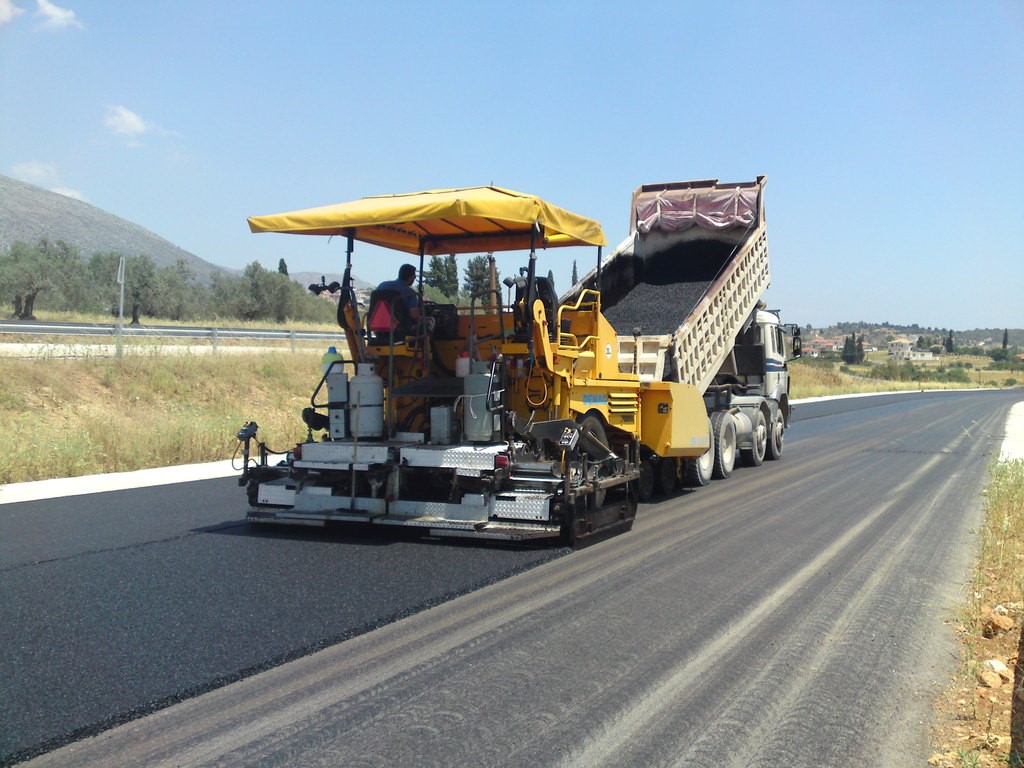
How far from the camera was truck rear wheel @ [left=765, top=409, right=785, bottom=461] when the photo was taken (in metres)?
14.8

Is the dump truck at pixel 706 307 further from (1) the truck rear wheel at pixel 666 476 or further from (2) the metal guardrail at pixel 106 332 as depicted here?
(2) the metal guardrail at pixel 106 332

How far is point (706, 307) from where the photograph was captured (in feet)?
38.4

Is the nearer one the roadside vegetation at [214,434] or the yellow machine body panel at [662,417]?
the roadside vegetation at [214,434]

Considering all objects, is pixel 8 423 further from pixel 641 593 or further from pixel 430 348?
pixel 641 593

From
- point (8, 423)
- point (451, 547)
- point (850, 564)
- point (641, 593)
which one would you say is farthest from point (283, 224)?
point (8, 423)

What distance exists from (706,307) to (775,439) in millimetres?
4107

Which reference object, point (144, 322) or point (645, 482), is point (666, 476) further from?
point (144, 322)

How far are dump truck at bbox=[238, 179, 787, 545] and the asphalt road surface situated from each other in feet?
1.03

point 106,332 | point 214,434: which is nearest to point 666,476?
point 214,434

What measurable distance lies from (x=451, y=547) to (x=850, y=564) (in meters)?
3.12

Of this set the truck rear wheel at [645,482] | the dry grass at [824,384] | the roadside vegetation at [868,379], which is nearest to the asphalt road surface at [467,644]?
the truck rear wheel at [645,482]

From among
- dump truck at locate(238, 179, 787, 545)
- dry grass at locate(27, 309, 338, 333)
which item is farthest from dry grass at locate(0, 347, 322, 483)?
dry grass at locate(27, 309, 338, 333)

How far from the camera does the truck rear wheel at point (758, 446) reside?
13914 millimetres

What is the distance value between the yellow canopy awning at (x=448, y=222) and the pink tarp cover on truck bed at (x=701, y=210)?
203 inches
